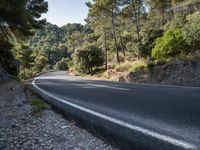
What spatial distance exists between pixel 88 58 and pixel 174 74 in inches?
1032

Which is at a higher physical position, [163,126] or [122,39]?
[122,39]

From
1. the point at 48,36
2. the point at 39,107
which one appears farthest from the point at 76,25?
the point at 39,107

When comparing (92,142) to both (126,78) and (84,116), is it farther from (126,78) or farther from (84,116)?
(126,78)

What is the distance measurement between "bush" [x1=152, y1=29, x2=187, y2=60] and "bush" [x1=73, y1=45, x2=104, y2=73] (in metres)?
20.0

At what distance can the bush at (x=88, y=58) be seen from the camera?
4250 centimetres

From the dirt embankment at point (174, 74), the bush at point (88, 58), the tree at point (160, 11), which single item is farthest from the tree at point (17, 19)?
the tree at point (160, 11)

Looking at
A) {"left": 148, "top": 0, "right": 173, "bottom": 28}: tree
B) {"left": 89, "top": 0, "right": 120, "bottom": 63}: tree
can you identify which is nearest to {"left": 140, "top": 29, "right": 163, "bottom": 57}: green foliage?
{"left": 89, "top": 0, "right": 120, "bottom": 63}: tree

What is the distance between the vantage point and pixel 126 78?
2323 centimetres

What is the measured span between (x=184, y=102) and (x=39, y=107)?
13.7 feet

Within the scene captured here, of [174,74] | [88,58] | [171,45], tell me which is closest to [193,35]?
[171,45]

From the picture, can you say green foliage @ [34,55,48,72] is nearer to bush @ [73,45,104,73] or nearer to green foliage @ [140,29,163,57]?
bush @ [73,45,104,73]

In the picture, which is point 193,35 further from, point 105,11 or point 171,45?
point 105,11

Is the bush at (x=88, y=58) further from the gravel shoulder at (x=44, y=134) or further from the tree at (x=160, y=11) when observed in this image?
the gravel shoulder at (x=44, y=134)

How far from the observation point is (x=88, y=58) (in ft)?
140
